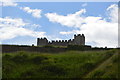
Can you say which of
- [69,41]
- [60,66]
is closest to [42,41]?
[69,41]

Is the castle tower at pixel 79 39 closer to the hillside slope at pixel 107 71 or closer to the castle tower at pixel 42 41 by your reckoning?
the castle tower at pixel 42 41

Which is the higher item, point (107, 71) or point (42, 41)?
point (42, 41)

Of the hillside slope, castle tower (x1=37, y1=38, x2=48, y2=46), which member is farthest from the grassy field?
castle tower (x1=37, y1=38, x2=48, y2=46)

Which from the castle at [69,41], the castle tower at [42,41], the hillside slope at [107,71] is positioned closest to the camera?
the hillside slope at [107,71]

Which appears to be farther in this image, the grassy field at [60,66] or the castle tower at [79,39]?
the castle tower at [79,39]

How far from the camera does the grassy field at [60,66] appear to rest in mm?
22253

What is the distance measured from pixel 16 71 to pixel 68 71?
5.00 m

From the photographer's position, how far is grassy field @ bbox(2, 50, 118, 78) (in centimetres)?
2225

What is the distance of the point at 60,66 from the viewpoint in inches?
958

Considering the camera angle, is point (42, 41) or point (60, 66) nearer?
point (60, 66)

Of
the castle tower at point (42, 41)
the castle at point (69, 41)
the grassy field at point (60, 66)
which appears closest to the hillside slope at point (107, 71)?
the grassy field at point (60, 66)

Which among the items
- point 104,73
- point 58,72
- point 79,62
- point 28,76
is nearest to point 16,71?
point 28,76

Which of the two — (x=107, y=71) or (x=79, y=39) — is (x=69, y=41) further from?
(x=107, y=71)

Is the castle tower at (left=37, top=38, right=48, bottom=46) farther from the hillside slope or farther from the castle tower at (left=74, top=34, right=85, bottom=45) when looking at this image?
the hillside slope
